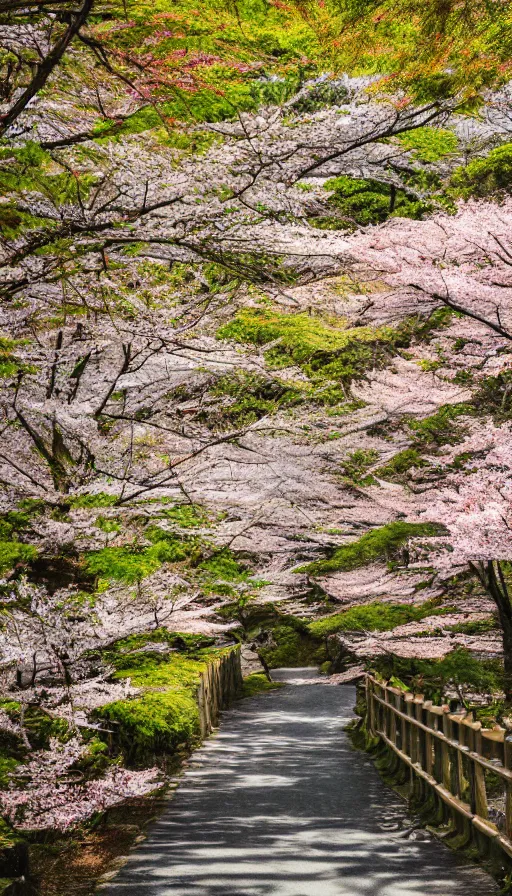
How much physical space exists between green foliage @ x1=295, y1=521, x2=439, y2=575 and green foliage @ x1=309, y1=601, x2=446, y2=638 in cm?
109

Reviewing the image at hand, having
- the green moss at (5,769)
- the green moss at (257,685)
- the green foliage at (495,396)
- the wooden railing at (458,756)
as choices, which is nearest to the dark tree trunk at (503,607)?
the wooden railing at (458,756)

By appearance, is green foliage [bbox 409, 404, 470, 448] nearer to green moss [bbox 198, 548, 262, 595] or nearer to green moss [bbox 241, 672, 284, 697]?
green moss [bbox 198, 548, 262, 595]

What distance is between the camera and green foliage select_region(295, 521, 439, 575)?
15.1 metres

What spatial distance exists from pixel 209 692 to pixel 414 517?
6892 millimetres

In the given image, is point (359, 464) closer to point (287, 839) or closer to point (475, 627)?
point (475, 627)

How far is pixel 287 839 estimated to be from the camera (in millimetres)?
8180

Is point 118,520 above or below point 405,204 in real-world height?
below

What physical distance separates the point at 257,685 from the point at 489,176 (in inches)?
762

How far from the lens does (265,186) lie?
21.1ft

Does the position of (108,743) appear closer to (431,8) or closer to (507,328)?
(507,328)

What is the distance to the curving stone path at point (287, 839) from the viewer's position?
6.38 m

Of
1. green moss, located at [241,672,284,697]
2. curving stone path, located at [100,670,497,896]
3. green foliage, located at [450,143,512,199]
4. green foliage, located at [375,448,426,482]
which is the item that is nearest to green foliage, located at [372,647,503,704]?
curving stone path, located at [100,670,497,896]

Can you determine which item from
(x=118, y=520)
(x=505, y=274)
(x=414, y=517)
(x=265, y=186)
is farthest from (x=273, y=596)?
(x=265, y=186)

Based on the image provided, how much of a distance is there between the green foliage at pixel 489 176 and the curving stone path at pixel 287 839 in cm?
1069
